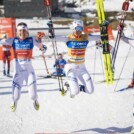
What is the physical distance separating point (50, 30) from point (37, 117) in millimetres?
3516

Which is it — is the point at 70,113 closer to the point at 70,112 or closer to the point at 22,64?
the point at 70,112

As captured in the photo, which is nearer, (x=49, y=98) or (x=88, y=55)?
(x=49, y=98)

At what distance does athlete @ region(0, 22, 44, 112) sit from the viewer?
11039mm

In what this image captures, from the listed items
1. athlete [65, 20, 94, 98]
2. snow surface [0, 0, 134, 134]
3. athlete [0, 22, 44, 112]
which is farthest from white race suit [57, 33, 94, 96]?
snow surface [0, 0, 134, 134]

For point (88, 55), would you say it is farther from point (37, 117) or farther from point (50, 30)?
point (50, 30)

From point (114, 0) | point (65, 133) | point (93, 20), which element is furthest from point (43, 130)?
point (114, 0)

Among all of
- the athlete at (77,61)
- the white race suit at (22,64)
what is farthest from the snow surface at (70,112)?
the white race suit at (22,64)

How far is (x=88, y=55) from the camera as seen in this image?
92.1 ft

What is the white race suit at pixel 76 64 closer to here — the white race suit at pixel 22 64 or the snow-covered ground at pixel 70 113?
the white race suit at pixel 22 64

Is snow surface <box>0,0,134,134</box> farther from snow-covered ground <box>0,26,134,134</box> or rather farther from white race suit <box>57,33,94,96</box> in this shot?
white race suit <box>57,33,94,96</box>

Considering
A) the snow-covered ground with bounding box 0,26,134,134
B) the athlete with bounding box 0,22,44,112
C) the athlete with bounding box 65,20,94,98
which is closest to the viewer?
the athlete with bounding box 0,22,44,112

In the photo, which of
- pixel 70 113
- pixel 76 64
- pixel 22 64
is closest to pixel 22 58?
pixel 22 64

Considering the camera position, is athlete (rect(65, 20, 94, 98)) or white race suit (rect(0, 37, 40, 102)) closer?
white race suit (rect(0, 37, 40, 102))

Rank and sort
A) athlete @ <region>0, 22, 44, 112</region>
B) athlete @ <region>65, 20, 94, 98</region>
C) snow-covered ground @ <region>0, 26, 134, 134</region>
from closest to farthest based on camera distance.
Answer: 1. athlete @ <region>0, 22, 44, 112</region>
2. athlete @ <region>65, 20, 94, 98</region>
3. snow-covered ground @ <region>0, 26, 134, 134</region>
